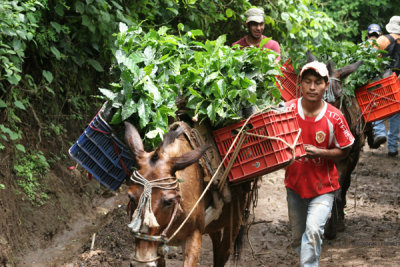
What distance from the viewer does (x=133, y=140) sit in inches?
154

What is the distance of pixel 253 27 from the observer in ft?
24.4

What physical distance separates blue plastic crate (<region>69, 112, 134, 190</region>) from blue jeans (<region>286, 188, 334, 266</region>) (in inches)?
61.9

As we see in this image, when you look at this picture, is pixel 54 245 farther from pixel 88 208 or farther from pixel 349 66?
pixel 349 66

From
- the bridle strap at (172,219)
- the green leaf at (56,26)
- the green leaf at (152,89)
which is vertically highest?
the green leaf at (56,26)

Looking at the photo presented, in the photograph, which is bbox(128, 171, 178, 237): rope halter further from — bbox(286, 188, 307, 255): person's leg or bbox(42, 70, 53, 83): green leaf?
bbox(42, 70, 53, 83): green leaf

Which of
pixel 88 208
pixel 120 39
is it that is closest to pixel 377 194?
pixel 88 208

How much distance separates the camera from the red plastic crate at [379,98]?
680 cm

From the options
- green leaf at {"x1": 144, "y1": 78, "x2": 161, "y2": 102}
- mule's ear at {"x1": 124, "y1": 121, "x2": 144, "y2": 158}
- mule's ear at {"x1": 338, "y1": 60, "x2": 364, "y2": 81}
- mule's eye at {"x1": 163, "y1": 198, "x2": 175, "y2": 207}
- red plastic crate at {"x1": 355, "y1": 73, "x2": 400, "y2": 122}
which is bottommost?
mule's eye at {"x1": 163, "y1": 198, "x2": 175, "y2": 207}

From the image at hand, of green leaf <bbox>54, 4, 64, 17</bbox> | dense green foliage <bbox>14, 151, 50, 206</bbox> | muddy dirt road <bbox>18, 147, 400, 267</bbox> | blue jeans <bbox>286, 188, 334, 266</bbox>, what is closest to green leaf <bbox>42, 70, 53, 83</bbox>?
green leaf <bbox>54, 4, 64, 17</bbox>

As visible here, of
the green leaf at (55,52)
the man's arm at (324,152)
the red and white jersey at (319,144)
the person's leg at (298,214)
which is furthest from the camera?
the green leaf at (55,52)

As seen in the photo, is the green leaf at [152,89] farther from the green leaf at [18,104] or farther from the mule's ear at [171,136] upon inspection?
the green leaf at [18,104]

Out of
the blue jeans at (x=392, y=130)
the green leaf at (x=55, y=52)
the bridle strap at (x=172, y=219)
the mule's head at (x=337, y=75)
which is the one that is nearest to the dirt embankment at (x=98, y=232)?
the green leaf at (x=55, y=52)

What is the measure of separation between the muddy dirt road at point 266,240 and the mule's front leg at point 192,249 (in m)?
1.38

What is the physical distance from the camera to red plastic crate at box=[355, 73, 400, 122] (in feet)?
22.3
